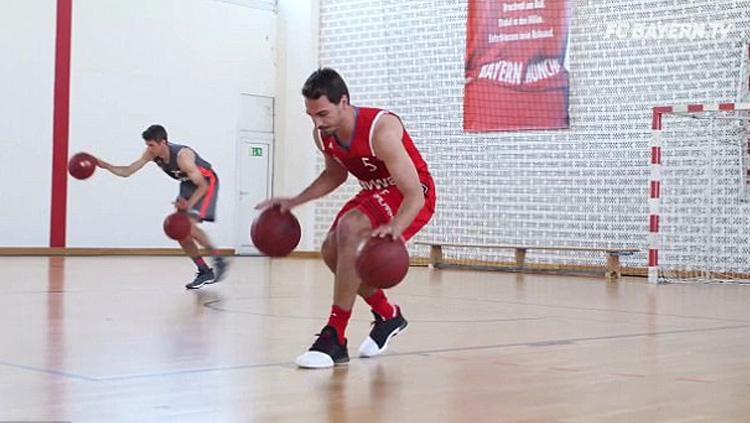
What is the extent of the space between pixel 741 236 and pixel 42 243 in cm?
868

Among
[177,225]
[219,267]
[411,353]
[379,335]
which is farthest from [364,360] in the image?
[219,267]

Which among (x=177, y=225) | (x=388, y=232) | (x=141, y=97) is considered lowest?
(x=177, y=225)

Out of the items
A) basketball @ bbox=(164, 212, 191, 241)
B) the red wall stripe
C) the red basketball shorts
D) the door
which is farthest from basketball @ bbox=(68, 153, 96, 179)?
the door

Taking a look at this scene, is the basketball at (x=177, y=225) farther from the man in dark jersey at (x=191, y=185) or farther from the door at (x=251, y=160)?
the door at (x=251, y=160)

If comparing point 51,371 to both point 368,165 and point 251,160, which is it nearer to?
point 368,165

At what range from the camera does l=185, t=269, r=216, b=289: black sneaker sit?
318 inches

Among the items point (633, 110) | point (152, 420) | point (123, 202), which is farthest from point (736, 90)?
point (152, 420)

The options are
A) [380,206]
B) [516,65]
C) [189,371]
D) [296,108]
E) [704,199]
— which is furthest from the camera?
[296,108]

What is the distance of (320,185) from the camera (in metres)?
4.47

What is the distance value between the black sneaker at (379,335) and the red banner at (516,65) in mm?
8811

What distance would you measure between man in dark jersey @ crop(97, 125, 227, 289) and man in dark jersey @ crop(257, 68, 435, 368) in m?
3.91

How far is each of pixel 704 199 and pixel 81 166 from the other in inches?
276

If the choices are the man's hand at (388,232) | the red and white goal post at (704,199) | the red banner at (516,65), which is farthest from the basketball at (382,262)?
the red banner at (516,65)

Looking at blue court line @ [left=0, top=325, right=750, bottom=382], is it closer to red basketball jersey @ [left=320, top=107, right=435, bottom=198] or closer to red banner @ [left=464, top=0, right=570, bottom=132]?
red basketball jersey @ [left=320, top=107, right=435, bottom=198]
